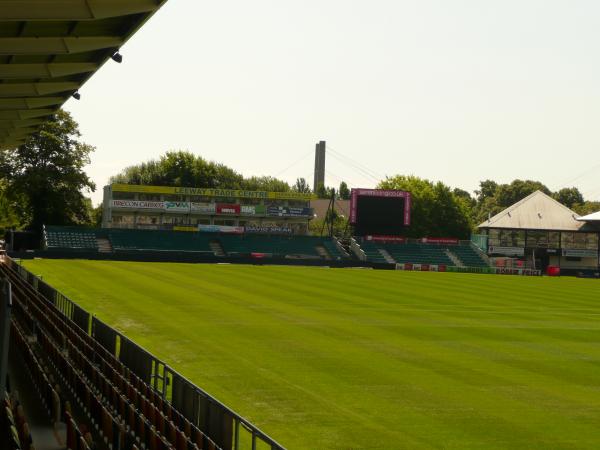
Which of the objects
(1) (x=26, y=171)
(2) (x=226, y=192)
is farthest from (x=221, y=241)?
(1) (x=26, y=171)

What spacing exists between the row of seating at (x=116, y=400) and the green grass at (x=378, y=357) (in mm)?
2825

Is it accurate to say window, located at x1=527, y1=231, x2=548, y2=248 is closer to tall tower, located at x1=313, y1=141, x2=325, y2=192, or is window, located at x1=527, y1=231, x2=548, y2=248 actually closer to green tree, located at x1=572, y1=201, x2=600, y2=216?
green tree, located at x1=572, y1=201, x2=600, y2=216

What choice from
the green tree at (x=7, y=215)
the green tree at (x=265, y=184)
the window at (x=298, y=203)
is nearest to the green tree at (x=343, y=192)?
the green tree at (x=265, y=184)

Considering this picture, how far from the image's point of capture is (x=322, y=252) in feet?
296

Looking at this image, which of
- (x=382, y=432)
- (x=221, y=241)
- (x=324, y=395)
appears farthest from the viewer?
(x=221, y=241)

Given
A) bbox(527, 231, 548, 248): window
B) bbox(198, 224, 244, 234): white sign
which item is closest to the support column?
bbox(198, 224, 244, 234): white sign

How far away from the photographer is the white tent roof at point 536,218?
96688 mm

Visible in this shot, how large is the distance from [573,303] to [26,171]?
5377 cm

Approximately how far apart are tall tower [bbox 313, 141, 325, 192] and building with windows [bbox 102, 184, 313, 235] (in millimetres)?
77207

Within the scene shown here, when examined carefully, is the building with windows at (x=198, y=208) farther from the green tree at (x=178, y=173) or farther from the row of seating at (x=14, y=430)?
the row of seating at (x=14, y=430)

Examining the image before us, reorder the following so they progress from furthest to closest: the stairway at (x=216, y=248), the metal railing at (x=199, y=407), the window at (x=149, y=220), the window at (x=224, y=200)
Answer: the window at (x=224, y=200), the window at (x=149, y=220), the stairway at (x=216, y=248), the metal railing at (x=199, y=407)

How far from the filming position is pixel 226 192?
95125 millimetres

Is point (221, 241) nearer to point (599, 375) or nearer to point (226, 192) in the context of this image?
point (226, 192)

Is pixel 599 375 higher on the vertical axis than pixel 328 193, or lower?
lower
